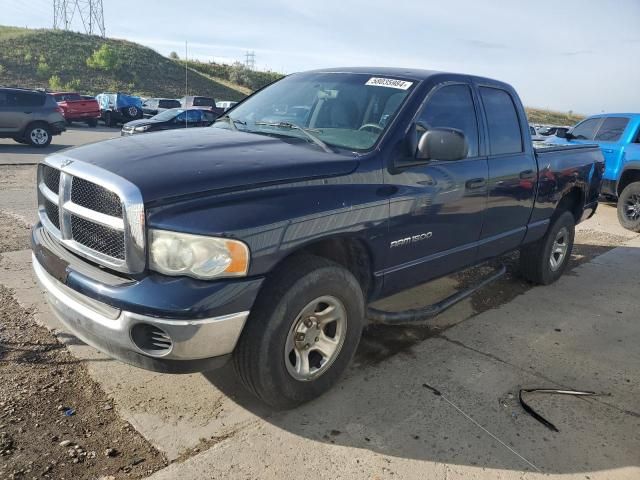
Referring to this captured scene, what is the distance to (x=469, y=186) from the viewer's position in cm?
379

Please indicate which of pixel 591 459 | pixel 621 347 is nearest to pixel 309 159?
pixel 591 459

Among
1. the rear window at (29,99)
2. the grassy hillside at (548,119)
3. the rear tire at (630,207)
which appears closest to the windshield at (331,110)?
the rear tire at (630,207)

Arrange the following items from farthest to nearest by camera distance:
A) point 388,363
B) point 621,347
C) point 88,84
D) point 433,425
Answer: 1. point 88,84
2. point 621,347
3. point 388,363
4. point 433,425

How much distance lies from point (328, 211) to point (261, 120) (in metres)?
1.27

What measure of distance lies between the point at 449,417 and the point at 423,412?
0.48ft

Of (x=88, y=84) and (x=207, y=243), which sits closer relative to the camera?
(x=207, y=243)

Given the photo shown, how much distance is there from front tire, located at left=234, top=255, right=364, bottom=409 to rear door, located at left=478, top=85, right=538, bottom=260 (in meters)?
1.65

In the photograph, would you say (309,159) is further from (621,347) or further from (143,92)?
(143,92)

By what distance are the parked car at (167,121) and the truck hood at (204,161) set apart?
13381mm

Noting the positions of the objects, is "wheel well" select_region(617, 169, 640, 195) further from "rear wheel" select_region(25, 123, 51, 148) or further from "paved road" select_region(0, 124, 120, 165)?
"rear wheel" select_region(25, 123, 51, 148)

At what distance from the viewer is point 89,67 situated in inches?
1916

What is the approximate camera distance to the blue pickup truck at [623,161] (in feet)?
29.0

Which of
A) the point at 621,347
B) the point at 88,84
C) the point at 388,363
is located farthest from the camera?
the point at 88,84

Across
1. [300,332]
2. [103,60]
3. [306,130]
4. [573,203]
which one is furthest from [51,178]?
[103,60]
